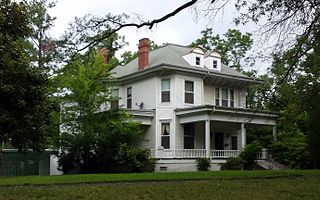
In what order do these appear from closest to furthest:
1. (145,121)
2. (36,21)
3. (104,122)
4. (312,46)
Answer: (312,46)
(104,122)
(145,121)
(36,21)

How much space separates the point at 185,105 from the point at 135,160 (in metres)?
5.57

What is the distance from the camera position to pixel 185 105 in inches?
1228

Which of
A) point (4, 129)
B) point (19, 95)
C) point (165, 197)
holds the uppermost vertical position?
point (19, 95)

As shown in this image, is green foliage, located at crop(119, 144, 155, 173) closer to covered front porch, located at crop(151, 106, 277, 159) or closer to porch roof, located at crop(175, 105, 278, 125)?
covered front porch, located at crop(151, 106, 277, 159)

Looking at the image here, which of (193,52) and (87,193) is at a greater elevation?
(193,52)

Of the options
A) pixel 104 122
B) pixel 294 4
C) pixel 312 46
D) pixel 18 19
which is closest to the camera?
pixel 294 4

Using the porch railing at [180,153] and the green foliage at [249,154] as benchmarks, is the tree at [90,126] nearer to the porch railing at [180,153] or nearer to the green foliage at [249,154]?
the porch railing at [180,153]

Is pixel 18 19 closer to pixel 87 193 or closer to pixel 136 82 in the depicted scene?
pixel 87 193

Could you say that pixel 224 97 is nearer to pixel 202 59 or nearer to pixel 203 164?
pixel 202 59

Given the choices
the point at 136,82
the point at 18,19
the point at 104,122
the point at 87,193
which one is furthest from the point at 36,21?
the point at 87,193

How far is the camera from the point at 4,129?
17.4 m

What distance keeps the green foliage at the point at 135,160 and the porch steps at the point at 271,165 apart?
22.8 ft

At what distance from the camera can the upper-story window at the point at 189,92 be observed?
3138cm

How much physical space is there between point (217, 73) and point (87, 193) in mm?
20811
